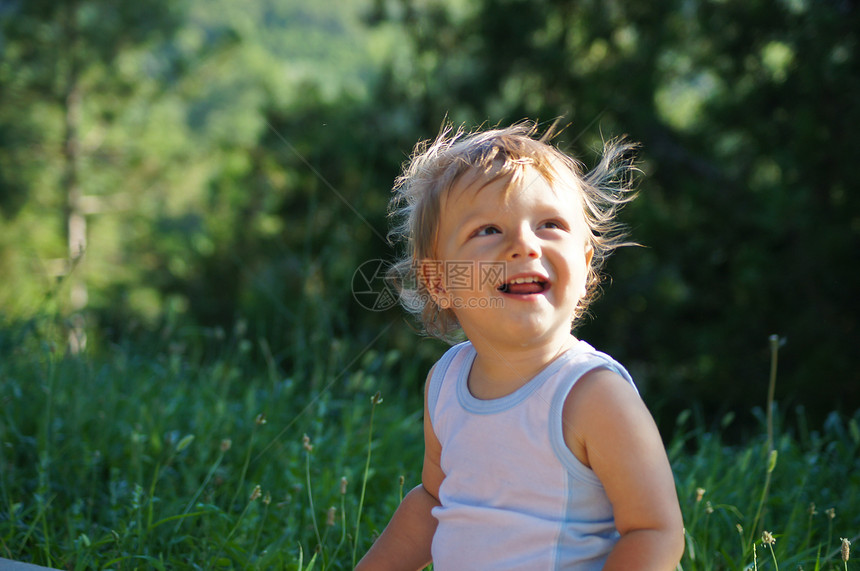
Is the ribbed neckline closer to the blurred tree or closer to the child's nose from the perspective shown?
the child's nose

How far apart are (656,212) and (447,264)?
11.1ft

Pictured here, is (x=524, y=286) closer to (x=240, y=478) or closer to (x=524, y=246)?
(x=524, y=246)

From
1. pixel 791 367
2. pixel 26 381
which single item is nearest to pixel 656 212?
pixel 791 367

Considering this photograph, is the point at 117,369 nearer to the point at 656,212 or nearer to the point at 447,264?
the point at 447,264

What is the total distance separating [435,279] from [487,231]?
0.61ft

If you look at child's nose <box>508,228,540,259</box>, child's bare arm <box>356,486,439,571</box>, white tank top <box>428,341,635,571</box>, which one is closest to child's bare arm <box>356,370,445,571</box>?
child's bare arm <box>356,486,439,571</box>

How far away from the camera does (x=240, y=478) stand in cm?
194

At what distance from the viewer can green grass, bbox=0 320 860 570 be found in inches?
66.2

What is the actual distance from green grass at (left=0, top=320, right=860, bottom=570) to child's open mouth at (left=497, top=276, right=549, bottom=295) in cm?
37

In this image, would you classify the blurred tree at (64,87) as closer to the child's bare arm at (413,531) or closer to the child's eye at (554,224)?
the child's bare arm at (413,531)

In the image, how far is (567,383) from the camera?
3.96ft

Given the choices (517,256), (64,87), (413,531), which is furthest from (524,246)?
(64,87)

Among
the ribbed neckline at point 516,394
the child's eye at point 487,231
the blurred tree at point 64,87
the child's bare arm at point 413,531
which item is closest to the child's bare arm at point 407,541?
the child's bare arm at point 413,531

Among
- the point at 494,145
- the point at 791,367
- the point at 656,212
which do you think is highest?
the point at 494,145
